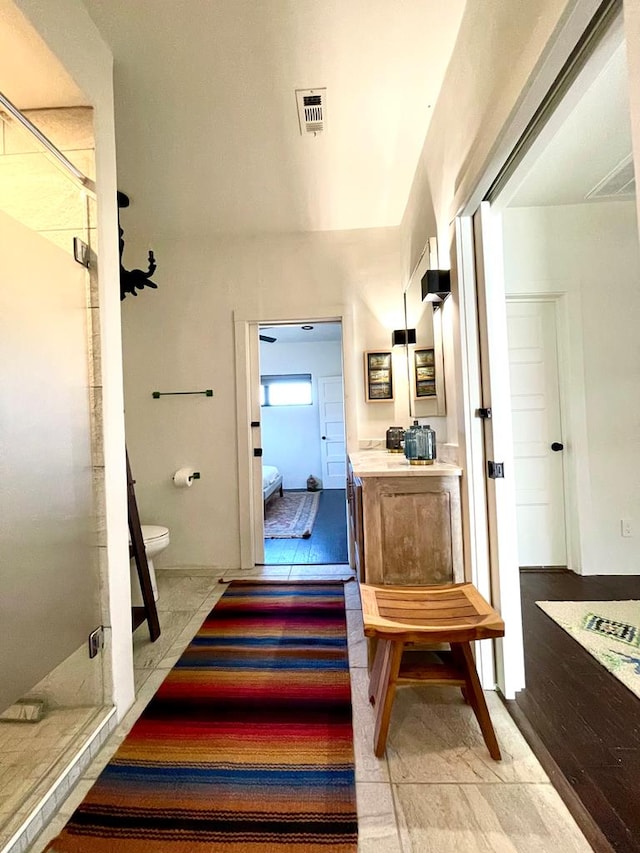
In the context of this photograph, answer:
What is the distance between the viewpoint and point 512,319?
9.34 ft

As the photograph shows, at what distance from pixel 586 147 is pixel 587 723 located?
268cm

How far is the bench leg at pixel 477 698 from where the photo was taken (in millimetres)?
1232

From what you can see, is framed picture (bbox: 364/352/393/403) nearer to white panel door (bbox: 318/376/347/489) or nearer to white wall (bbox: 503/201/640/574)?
white wall (bbox: 503/201/640/574)

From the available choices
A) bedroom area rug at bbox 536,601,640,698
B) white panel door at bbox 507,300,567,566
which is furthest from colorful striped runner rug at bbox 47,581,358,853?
white panel door at bbox 507,300,567,566

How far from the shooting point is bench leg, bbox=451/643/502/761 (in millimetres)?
1232

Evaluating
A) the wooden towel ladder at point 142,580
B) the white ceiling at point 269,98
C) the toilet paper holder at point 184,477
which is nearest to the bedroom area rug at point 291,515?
the toilet paper holder at point 184,477

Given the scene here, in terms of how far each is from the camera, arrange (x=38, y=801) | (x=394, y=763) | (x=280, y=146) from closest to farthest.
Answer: (x=38, y=801)
(x=394, y=763)
(x=280, y=146)

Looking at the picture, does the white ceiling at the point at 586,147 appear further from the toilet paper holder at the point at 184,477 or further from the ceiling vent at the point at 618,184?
the toilet paper holder at the point at 184,477

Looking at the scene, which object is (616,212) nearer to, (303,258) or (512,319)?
(512,319)

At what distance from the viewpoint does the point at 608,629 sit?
77.9 inches

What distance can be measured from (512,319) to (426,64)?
5.53 feet

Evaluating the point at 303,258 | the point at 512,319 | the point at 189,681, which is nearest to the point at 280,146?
the point at 303,258

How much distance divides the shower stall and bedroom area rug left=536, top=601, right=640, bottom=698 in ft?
6.72

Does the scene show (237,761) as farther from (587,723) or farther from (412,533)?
(587,723)
